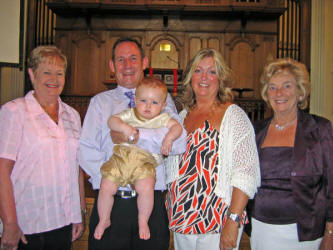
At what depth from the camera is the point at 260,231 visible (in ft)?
5.80

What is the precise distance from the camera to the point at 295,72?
6.10 feet

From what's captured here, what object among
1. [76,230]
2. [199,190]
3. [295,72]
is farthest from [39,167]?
[295,72]

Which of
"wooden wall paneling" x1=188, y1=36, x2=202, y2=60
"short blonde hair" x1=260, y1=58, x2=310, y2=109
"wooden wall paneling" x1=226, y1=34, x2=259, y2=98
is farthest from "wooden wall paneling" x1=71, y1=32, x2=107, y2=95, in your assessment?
"short blonde hair" x1=260, y1=58, x2=310, y2=109

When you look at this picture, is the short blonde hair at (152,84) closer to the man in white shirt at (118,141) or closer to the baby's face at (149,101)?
the baby's face at (149,101)

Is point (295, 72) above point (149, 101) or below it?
above

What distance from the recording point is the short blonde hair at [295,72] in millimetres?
1855

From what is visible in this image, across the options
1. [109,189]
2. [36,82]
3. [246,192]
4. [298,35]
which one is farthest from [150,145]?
[298,35]

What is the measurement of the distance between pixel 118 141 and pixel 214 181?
0.54 m

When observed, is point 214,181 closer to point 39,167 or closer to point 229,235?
point 229,235

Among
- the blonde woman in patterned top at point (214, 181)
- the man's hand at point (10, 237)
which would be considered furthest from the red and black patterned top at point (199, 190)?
the man's hand at point (10, 237)

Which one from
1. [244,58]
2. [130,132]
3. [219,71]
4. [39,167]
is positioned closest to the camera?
[130,132]

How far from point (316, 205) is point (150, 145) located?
3.17 ft

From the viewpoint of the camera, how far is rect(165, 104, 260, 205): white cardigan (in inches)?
62.6

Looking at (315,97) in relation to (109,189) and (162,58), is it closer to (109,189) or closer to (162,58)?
(162,58)
